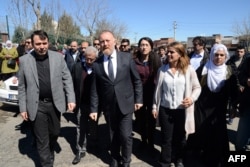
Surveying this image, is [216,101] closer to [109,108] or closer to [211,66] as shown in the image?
[211,66]

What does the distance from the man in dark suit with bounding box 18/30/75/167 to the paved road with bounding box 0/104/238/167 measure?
65 centimetres

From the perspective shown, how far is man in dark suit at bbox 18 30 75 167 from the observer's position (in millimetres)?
3488

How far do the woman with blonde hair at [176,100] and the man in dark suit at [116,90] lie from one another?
0.39 metres

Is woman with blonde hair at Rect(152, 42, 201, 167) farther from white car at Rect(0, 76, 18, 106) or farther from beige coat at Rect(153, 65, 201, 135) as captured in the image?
white car at Rect(0, 76, 18, 106)

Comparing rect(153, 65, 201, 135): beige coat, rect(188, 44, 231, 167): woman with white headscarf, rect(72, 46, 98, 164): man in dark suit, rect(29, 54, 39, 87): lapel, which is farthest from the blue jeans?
rect(29, 54, 39, 87): lapel

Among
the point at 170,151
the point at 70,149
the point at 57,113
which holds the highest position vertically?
the point at 57,113

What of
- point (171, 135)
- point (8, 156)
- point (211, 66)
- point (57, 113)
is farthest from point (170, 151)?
point (8, 156)

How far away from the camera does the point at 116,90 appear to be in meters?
3.59

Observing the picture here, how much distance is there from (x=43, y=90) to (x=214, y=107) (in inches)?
101

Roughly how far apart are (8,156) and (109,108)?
7.07 feet

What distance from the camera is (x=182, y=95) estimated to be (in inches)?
140

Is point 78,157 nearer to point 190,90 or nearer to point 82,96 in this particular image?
Answer: point 82,96

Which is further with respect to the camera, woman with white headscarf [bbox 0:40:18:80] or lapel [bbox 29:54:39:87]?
woman with white headscarf [bbox 0:40:18:80]

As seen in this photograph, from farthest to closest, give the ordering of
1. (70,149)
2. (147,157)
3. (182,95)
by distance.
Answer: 1. (70,149)
2. (147,157)
3. (182,95)
